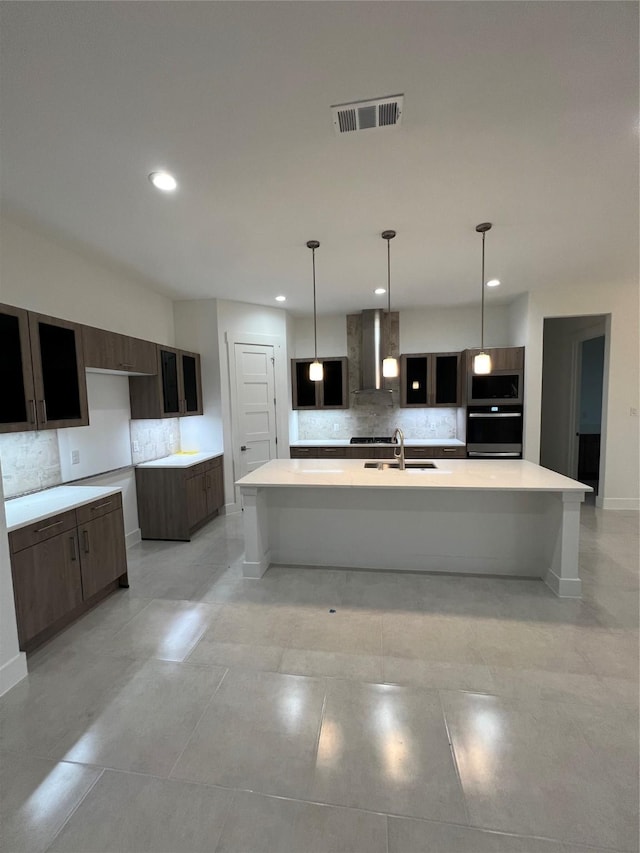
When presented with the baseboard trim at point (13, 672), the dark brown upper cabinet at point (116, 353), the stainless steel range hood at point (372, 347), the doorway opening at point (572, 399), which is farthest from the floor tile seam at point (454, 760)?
the doorway opening at point (572, 399)

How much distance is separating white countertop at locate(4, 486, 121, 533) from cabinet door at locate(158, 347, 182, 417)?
4.50ft

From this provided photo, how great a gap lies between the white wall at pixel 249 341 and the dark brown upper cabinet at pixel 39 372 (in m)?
2.05

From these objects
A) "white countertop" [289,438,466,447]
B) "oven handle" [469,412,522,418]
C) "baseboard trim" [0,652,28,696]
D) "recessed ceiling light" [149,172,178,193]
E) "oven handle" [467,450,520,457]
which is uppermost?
"recessed ceiling light" [149,172,178,193]

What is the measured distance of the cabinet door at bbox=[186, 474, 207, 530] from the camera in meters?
4.03

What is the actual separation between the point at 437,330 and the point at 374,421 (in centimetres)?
174

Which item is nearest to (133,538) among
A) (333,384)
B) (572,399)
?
(333,384)

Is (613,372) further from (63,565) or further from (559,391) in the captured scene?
(63,565)

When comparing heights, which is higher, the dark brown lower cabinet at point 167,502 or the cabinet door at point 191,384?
the cabinet door at point 191,384

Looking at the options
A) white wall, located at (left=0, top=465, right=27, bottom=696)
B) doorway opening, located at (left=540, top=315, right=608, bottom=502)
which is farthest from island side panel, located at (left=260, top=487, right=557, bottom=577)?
doorway opening, located at (left=540, top=315, right=608, bottom=502)

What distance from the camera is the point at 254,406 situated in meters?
5.15

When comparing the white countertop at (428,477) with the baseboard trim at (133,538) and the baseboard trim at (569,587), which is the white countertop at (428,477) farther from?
the baseboard trim at (133,538)

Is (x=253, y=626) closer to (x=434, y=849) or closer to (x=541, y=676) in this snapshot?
(x=434, y=849)

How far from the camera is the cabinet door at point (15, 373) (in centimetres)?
233

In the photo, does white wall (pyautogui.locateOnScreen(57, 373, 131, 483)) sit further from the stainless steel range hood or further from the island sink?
the stainless steel range hood
